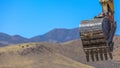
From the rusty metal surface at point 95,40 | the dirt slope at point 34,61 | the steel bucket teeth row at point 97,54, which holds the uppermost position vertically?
the rusty metal surface at point 95,40

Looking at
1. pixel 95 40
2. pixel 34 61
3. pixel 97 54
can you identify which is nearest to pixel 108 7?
pixel 95 40

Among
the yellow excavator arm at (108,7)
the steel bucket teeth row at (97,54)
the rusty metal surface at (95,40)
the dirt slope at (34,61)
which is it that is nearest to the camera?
the rusty metal surface at (95,40)

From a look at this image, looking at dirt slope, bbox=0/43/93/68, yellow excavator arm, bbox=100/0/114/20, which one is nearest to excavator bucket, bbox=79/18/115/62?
yellow excavator arm, bbox=100/0/114/20

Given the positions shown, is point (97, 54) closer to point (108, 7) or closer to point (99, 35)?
point (99, 35)

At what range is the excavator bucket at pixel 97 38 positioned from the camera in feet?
28.0

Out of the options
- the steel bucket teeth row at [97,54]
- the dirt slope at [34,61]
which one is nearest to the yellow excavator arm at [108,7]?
the steel bucket teeth row at [97,54]

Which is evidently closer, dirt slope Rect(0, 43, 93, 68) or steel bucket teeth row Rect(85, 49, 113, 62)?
steel bucket teeth row Rect(85, 49, 113, 62)

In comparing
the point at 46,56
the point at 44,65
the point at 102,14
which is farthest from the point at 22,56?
the point at 102,14

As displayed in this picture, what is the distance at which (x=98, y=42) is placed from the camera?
8.84 meters

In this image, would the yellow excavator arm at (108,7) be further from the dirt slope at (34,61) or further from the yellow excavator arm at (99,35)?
the dirt slope at (34,61)

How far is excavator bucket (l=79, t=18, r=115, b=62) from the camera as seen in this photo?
8.55m

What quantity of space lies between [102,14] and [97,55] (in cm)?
105

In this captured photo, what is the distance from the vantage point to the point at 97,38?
875 centimetres

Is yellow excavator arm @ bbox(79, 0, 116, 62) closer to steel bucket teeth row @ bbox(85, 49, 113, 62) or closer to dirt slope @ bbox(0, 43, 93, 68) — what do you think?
steel bucket teeth row @ bbox(85, 49, 113, 62)
